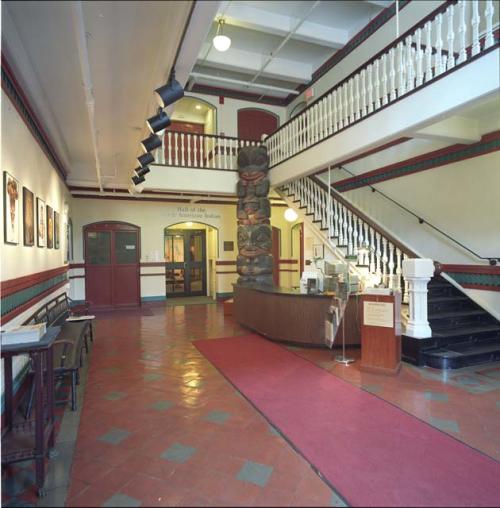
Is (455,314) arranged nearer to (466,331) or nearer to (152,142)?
(466,331)

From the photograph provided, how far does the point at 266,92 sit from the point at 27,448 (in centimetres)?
1066

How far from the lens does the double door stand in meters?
11.1

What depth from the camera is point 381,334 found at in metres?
4.27

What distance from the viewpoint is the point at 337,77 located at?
897cm

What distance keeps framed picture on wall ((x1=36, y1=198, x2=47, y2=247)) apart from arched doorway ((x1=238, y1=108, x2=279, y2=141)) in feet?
23.3

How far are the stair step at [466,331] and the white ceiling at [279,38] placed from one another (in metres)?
6.09

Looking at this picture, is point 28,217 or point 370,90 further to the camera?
point 370,90

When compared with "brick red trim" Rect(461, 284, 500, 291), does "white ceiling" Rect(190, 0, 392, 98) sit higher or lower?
higher

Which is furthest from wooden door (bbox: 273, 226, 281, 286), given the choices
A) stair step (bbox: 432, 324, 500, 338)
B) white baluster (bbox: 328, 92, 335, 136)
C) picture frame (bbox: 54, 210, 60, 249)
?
stair step (bbox: 432, 324, 500, 338)

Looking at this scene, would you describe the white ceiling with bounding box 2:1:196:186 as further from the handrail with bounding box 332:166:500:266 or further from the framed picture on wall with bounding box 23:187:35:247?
the handrail with bounding box 332:166:500:266

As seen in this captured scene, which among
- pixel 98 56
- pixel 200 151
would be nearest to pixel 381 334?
pixel 98 56

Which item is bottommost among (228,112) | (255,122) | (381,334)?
(381,334)

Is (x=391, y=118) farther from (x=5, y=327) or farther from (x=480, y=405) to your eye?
(x=5, y=327)

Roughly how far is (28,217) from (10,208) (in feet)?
2.42
